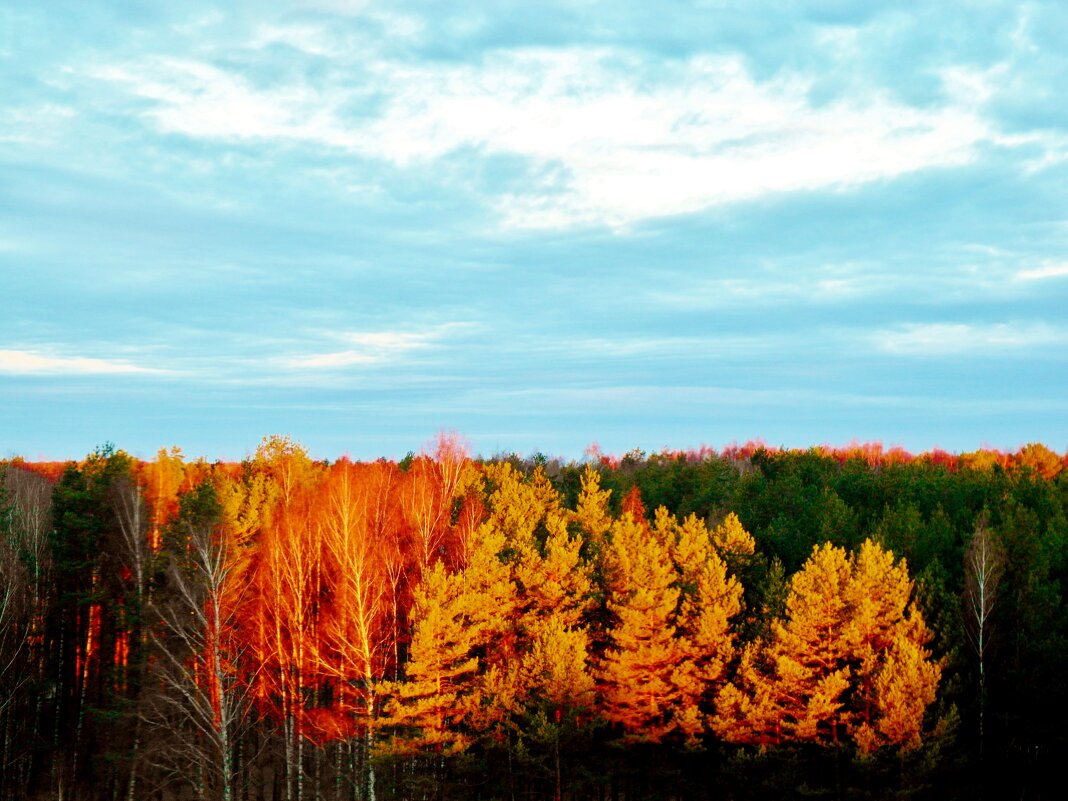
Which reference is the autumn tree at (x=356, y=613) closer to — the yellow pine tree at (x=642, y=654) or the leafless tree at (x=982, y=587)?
the yellow pine tree at (x=642, y=654)

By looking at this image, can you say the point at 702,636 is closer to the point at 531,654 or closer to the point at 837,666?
the point at 837,666

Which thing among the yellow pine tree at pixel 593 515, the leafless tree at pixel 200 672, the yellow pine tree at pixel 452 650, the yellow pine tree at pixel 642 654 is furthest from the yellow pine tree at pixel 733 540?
the leafless tree at pixel 200 672

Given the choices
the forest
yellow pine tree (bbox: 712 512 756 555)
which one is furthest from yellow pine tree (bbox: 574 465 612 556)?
yellow pine tree (bbox: 712 512 756 555)

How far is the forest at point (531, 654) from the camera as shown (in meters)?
36.0

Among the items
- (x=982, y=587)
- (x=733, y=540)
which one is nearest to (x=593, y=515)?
(x=733, y=540)

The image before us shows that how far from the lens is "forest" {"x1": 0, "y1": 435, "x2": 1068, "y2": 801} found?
36.0 meters

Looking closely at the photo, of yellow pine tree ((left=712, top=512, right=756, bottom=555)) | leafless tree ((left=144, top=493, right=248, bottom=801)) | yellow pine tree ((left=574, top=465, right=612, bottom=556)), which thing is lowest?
leafless tree ((left=144, top=493, right=248, bottom=801))

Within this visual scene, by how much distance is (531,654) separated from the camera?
37.5 m

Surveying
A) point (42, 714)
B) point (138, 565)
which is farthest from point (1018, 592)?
point (42, 714)

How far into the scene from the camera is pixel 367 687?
3591cm

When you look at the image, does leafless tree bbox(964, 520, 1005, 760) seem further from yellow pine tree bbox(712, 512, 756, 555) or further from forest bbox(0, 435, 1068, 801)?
yellow pine tree bbox(712, 512, 756, 555)

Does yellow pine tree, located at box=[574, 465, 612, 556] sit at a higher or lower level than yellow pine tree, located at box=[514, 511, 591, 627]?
higher

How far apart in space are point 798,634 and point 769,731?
455 cm

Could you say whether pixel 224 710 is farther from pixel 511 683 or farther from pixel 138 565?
pixel 138 565
